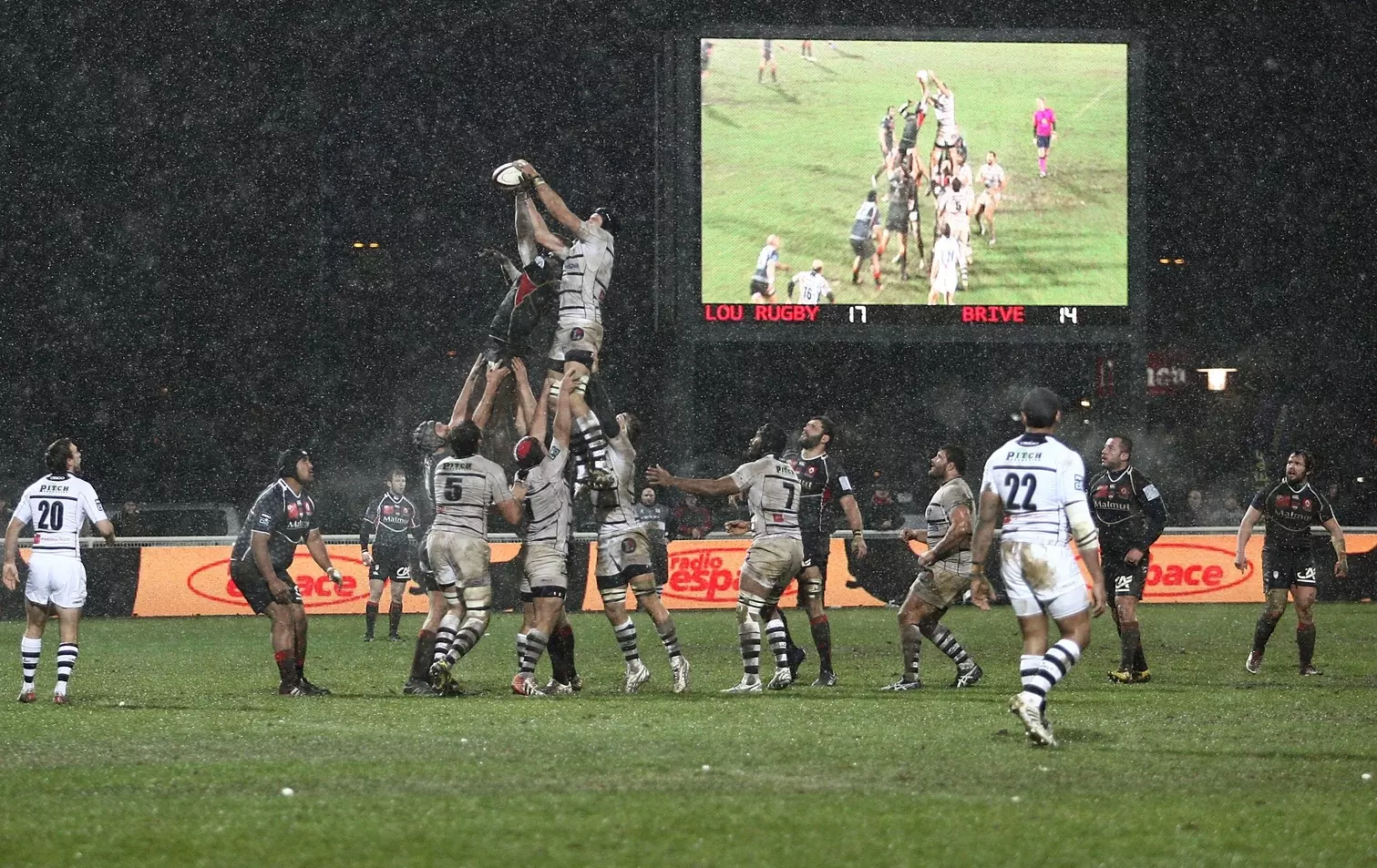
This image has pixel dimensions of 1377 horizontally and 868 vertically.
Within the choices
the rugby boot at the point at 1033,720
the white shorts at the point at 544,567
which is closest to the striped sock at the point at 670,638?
the white shorts at the point at 544,567

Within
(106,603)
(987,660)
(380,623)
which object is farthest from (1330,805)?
(106,603)

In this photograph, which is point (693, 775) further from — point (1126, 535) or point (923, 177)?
point (923, 177)

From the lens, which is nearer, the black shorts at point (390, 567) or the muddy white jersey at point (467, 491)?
the muddy white jersey at point (467, 491)

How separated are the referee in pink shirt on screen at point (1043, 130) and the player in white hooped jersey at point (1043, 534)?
58.2ft

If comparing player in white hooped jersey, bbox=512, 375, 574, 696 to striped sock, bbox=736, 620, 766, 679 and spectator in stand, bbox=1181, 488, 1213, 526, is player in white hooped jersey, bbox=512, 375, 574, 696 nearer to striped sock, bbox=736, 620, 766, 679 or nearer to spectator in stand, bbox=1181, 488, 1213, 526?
striped sock, bbox=736, 620, 766, 679

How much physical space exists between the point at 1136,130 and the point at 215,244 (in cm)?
2087

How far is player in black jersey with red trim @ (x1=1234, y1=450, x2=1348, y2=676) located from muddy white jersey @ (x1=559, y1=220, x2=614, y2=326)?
6.71 m

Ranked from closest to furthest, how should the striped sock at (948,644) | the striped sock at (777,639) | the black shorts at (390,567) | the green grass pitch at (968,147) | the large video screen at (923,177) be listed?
the striped sock at (777,639) < the striped sock at (948,644) < the black shorts at (390,567) < the large video screen at (923,177) < the green grass pitch at (968,147)

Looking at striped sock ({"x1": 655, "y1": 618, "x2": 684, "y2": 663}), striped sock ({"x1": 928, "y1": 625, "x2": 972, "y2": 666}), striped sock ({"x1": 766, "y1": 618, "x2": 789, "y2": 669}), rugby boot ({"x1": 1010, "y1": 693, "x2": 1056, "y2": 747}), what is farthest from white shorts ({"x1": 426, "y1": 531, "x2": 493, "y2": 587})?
rugby boot ({"x1": 1010, "y1": 693, "x2": 1056, "y2": 747})

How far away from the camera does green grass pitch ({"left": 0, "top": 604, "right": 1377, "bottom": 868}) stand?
7.16 meters

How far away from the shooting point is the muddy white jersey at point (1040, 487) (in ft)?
33.5

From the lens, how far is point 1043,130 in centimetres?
2722

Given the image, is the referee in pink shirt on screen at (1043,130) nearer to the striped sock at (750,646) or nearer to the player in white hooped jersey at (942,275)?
the player in white hooped jersey at (942,275)

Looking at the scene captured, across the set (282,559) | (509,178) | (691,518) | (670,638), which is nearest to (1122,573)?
(670,638)
